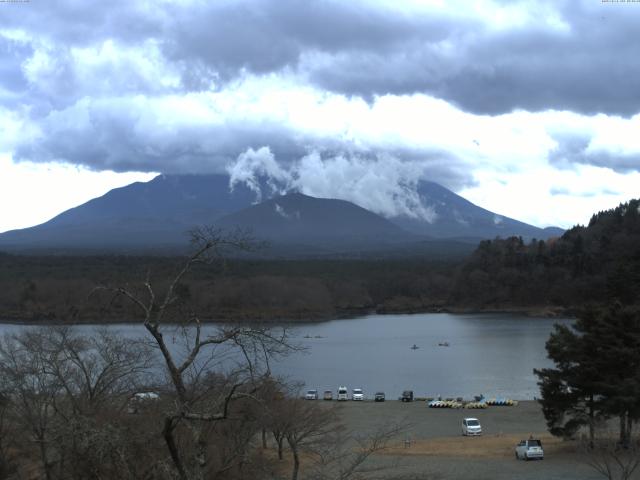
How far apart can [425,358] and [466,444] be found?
2920 centimetres

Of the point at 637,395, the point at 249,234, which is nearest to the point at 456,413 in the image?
the point at 637,395

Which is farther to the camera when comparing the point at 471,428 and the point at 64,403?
the point at 471,428

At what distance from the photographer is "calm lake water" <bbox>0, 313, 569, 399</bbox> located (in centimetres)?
4006

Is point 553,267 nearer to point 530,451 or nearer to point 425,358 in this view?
point 425,358

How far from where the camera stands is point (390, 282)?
349 ft

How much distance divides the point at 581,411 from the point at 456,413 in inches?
479

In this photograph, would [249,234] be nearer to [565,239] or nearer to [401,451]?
[401,451]

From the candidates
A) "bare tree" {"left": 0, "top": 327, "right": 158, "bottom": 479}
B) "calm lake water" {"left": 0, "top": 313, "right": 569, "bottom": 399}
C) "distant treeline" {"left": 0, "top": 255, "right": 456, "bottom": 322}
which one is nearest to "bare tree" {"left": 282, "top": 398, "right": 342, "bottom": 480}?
"bare tree" {"left": 0, "top": 327, "right": 158, "bottom": 479}

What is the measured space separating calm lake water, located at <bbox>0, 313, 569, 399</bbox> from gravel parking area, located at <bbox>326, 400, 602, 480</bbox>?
4.33 metres

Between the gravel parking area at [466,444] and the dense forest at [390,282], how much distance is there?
46130mm

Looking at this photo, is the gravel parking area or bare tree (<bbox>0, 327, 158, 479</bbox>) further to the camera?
the gravel parking area

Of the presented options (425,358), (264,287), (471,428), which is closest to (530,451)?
(471,428)

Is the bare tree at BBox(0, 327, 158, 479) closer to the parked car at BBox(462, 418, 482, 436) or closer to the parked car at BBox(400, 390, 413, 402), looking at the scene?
the parked car at BBox(462, 418, 482, 436)

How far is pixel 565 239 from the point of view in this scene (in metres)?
103
